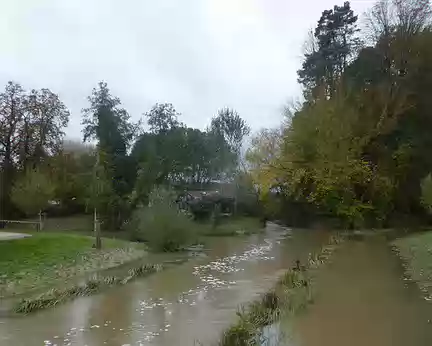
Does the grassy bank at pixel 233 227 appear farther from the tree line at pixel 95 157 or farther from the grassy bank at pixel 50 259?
the grassy bank at pixel 50 259

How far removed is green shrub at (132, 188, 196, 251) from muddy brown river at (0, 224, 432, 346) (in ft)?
18.6

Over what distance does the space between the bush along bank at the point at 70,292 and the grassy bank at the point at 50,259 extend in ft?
5.37

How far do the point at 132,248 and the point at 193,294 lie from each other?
1110 cm

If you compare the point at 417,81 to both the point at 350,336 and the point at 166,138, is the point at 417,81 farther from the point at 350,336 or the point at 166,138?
the point at 350,336

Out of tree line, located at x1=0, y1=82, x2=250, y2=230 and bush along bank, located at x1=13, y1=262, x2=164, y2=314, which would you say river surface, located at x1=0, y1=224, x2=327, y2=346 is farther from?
tree line, located at x1=0, y1=82, x2=250, y2=230

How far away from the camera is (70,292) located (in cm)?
1430

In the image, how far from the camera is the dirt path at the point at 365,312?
30.1 feet

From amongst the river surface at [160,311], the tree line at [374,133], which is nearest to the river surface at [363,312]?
the river surface at [160,311]

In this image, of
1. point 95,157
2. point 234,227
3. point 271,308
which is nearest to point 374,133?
point 234,227

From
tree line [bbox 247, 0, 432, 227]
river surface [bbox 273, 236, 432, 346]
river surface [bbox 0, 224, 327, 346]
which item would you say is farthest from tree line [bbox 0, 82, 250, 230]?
river surface [bbox 273, 236, 432, 346]

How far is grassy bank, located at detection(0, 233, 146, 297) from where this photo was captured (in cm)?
1628

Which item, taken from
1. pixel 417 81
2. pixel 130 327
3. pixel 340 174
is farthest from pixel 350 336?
→ pixel 417 81

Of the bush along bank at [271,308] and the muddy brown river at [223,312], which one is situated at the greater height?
the bush along bank at [271,308]

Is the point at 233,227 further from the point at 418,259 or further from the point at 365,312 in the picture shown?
the point at 365,312
